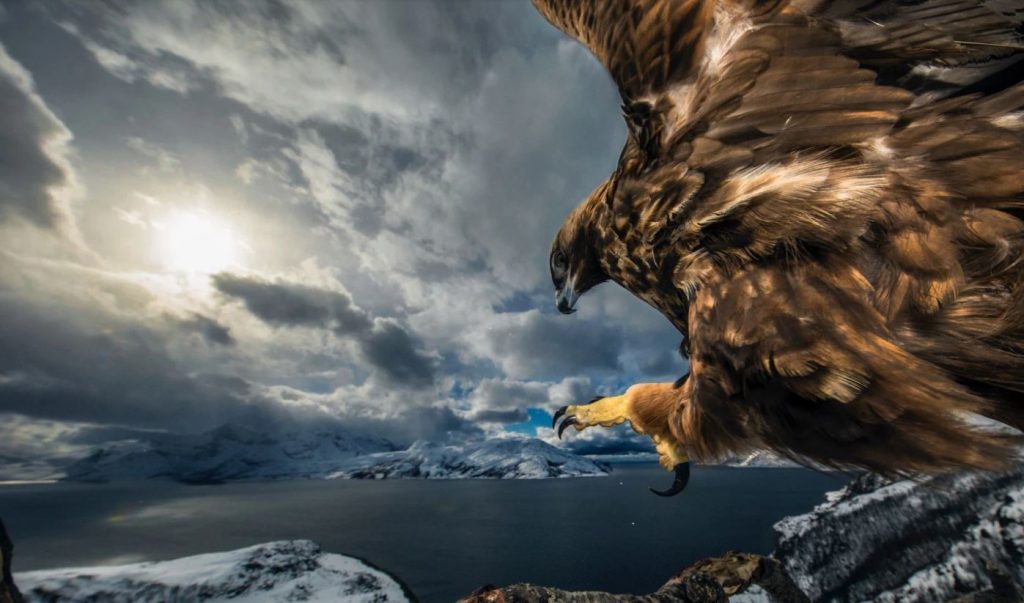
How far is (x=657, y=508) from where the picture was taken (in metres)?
97.1

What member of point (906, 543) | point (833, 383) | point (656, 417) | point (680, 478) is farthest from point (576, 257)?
point (906, 543)

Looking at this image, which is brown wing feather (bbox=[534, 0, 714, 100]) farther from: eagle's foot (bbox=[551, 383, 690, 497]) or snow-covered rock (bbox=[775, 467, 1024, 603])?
snow-covered rock (bbox=[775, 467, 1024, 603])

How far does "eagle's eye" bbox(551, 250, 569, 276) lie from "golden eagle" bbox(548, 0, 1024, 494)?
223 centimetres

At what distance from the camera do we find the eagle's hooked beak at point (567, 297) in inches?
180

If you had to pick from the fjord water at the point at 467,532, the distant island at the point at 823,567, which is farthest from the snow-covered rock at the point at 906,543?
the fjord water at the point at 467,532

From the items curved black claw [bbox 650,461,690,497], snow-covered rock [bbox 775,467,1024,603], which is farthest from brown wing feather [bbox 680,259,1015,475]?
snow-covered rock [bbox 775,467,1024,603]

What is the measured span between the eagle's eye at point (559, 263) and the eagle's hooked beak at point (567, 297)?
0.13 meters

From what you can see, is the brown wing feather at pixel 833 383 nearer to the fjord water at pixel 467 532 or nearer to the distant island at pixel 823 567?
the distant island at pixel 823 567

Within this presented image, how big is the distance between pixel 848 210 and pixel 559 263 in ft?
9.72

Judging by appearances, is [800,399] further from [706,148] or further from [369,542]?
[369,542]

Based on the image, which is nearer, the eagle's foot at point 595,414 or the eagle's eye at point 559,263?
the eagle's foot at point 595,414

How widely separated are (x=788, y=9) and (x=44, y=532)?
163 m

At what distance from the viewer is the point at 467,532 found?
8150 cm

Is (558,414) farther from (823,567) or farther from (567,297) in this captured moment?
(823,567)
